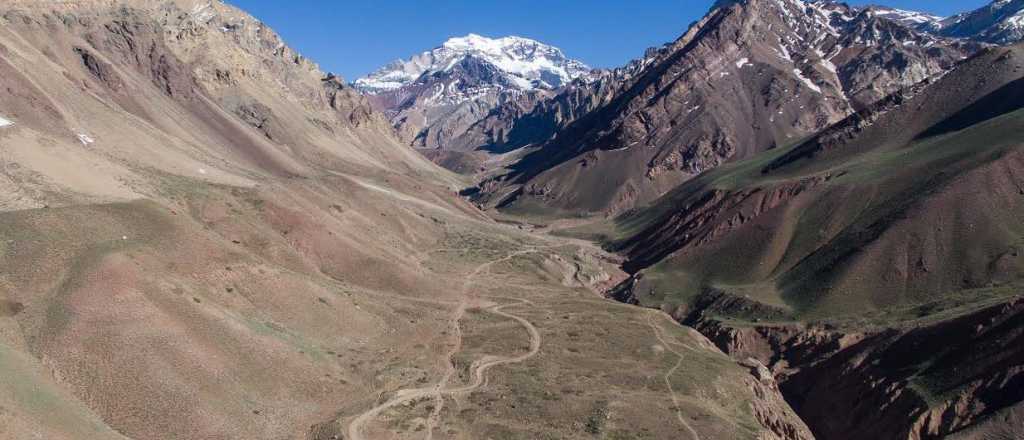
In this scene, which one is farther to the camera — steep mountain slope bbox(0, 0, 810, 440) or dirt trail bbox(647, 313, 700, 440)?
dirt trail bbox(647, 313, 700, 440)

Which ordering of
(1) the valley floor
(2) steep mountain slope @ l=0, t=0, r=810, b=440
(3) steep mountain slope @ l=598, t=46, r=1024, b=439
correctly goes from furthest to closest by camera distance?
(3) steep mountain slope @ l=598, t=46, r=1024, b=439 < (2) steep mountain slope @ l=0, t=0, r=810, b=440 < (1) the valley floor

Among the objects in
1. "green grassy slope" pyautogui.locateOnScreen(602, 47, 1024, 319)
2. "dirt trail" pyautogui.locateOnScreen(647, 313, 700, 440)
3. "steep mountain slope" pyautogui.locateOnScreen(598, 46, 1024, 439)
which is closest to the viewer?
"dirt trail" pyautogui.locateOnScreen(647, 313, 700, 440)

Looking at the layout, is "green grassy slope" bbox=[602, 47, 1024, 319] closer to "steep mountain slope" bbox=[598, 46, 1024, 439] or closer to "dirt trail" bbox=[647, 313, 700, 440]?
"steep mountain slope" bbox=[598, 46, 1024, 439]

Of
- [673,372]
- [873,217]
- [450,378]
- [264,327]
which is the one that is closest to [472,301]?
[450,378]

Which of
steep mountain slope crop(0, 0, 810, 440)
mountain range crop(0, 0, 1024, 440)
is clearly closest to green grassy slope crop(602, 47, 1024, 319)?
mountain range crop(0, 0, 1024, 440)

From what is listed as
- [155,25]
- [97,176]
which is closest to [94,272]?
[97,176]

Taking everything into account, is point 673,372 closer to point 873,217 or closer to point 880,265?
point 880,265

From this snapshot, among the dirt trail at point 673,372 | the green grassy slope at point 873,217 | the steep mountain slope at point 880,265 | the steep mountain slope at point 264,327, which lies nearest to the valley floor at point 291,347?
the steep mountain slope at point 264,327
